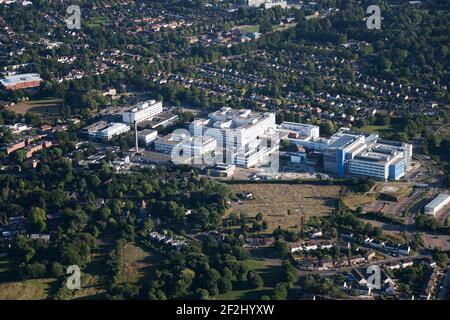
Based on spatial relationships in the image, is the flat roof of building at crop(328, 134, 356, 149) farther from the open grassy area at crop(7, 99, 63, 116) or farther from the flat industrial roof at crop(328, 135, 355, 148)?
the open grassy area at crop(7, 99, 63, 116)

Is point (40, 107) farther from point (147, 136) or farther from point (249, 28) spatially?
point (249, 28)

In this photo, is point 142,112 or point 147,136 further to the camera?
Result: point 142,112

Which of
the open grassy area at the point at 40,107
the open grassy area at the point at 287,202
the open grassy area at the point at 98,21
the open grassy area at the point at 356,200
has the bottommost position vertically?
the open grassy area at the point at 356,200

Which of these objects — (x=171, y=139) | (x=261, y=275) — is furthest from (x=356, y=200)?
(x=171, y=139)

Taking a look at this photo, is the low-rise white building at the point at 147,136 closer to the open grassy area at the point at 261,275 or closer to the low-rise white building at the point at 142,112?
the low-rise white building at the point at 142,112

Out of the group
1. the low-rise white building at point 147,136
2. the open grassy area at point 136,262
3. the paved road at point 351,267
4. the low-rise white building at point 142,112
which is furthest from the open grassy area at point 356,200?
the low-rise white building at point 142,112

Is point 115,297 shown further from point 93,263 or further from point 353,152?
point 353,152
